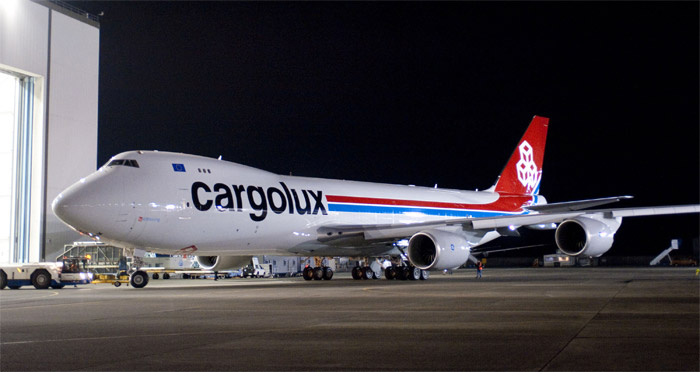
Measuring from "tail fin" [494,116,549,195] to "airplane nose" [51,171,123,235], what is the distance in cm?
2013

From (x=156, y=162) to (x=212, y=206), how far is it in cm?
202

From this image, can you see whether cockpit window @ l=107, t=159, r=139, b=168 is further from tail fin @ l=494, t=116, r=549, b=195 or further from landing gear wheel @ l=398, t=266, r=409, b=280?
tail fin @ l=494, t=116, r=549, b=195

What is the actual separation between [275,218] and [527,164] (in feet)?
53.9

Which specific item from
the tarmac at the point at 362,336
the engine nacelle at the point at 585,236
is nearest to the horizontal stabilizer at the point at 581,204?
the engine nacelle at the point at 585,236

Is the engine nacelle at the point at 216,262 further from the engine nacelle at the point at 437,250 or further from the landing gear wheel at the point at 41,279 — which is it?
the engine nacelle at the point at 437,250

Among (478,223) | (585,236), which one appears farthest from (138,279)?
(585,236)

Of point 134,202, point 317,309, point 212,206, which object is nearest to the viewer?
point 317,309

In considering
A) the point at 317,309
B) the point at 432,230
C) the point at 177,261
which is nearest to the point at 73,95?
the point at 177,261

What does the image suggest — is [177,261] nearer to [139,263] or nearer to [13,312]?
[139,263]

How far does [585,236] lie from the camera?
866 inches

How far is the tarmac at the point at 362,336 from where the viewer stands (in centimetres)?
600

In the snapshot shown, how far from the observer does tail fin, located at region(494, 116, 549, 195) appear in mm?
Answer: 34438

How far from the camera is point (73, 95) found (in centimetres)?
3531

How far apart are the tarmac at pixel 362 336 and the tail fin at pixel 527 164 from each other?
70.6ft
